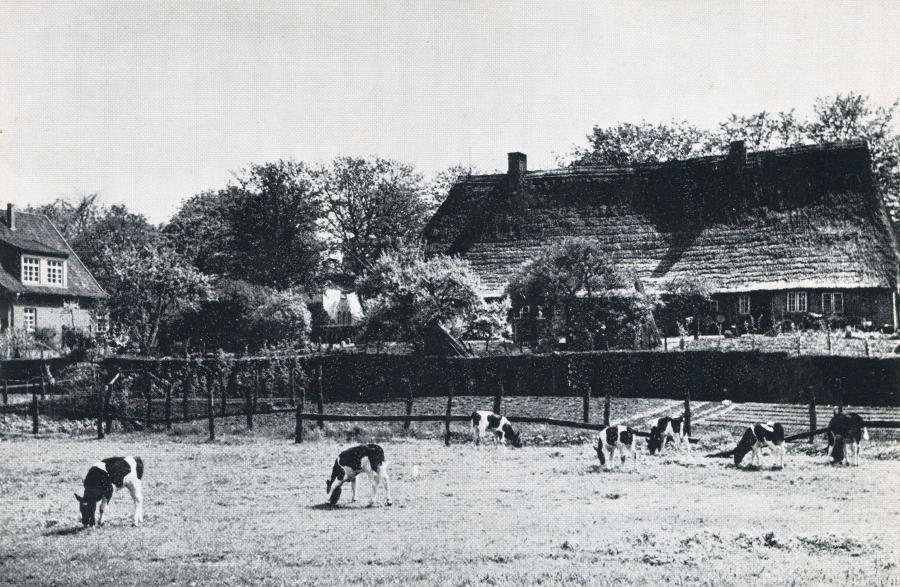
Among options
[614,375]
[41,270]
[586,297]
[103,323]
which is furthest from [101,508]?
[41,270]

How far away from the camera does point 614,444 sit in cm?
1716

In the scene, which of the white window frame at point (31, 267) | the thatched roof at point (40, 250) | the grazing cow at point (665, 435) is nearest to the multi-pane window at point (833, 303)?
the grazing cow at point (665, 435)

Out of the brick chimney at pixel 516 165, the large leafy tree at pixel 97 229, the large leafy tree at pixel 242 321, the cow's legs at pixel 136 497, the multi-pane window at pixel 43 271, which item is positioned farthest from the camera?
the large leafy tree at pixel 97 229

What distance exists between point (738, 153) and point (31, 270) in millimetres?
36732

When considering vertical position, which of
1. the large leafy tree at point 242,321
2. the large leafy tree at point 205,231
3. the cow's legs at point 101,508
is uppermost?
the large leafy tree at point 205,231

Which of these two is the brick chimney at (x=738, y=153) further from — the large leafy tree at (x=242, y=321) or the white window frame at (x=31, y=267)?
the white window frame at (x=31, y=267)

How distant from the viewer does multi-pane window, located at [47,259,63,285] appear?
152 feet

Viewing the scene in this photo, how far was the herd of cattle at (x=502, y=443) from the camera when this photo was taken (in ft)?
41.4

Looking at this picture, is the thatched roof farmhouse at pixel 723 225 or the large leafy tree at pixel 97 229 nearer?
the thatched roof farmhouse at pixel 723 225

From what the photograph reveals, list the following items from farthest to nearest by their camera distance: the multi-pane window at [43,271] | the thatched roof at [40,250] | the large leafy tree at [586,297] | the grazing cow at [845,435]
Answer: the multi-pane window at [43,271] < the thatched roof at [40,250] < the large leafy tree at [586,297] < the grazing cow at [845,435]

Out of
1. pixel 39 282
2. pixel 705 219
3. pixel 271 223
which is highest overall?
pixel 271 223

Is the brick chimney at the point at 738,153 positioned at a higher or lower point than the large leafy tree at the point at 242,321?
higher

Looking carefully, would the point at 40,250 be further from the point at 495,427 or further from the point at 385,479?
the point at 385,479

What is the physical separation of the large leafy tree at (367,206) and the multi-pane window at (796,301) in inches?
Result: 1185
